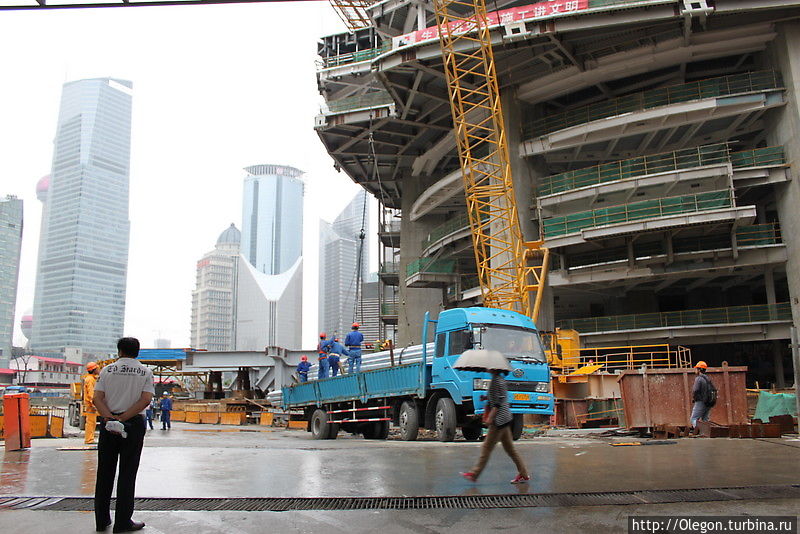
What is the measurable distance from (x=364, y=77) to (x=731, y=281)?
2968 centimetres

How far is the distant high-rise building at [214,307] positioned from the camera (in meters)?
185

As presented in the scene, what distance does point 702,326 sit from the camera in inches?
1342

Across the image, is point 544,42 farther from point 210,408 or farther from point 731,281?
point 210,408

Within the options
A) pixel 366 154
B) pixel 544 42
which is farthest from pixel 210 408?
pixel 544 42

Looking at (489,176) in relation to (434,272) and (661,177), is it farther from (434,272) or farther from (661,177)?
(434,272)

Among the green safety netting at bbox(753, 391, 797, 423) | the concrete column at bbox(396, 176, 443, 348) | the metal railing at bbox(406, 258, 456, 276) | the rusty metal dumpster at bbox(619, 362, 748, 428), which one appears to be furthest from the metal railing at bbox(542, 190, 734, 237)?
the concrete column at bbox(396, 176, 443, 348)

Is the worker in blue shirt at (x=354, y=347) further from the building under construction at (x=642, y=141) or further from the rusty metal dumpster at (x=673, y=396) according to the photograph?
the building under construction at (x=642, y=141)

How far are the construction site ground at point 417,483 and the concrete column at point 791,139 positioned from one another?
77.2 ft

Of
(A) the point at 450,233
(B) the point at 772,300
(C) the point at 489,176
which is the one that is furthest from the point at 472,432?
(A) the point at 450,233

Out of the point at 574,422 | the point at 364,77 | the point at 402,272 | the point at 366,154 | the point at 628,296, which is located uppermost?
the point at 364,77

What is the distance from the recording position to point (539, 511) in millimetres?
5789

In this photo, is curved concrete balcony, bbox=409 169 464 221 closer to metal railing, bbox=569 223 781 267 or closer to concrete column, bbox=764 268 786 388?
metal railing, bbox=569 223 781 267

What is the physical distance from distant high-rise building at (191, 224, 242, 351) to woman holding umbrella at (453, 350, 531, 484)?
183 meters

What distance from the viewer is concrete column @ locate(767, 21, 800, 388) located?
104 feet
